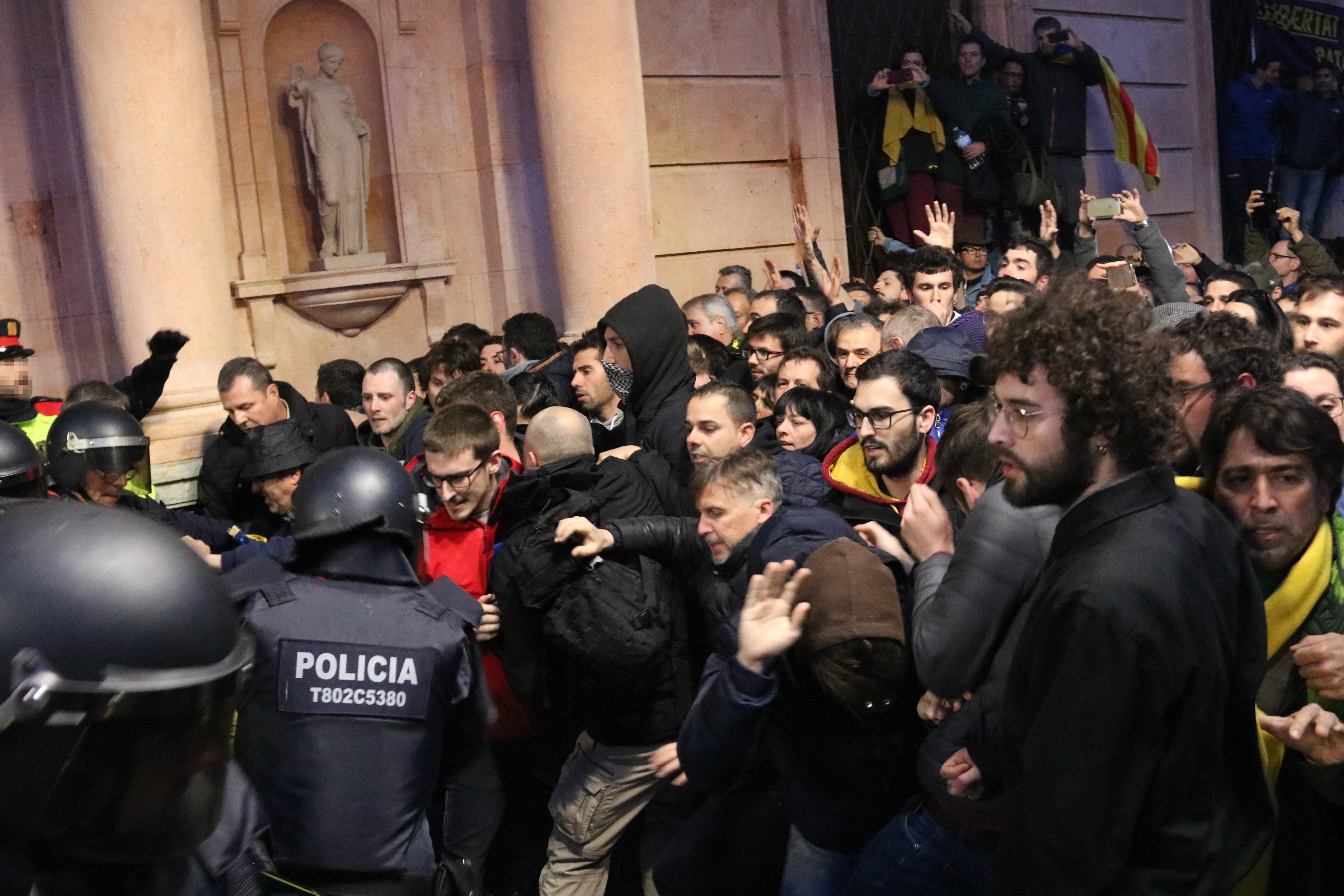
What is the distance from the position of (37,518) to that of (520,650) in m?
2.35

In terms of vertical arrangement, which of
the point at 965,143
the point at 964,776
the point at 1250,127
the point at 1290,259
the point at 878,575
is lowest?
the point at 964,776

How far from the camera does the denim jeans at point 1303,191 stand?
1395 centimetres

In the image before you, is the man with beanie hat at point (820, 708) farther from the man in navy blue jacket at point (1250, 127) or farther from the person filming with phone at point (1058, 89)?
the man in navy blue jacket at point (1250, 127)

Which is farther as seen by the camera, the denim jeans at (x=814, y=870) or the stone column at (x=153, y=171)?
the stone column at (x=153, y=171)

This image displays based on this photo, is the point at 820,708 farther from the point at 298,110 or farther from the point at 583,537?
the point at 298,110

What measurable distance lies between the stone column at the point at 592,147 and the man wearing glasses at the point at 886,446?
437 cm

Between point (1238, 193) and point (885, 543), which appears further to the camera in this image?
point (1238, 193)

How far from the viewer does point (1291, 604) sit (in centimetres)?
272

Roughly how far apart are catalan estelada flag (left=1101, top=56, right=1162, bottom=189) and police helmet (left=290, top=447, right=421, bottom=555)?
11.0 m

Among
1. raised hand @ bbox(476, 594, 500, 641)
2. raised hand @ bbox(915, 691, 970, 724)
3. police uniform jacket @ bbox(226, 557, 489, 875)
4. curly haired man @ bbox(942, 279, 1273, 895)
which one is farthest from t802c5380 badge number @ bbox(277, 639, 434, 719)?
curly haired man @ bbox(942, 279, 1273, 895)

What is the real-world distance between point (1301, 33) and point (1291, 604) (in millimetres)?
15131

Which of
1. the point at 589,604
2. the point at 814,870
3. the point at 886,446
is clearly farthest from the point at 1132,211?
the point at 814,870

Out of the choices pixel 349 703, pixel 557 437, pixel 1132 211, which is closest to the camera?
pixel 349 703

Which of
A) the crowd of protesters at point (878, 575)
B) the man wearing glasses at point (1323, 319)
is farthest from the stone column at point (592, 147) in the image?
the man wearing glasses at point (1323, 319)
